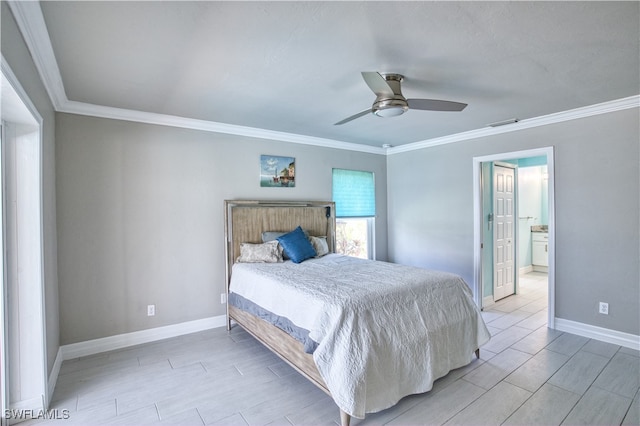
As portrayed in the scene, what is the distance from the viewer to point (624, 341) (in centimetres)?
329

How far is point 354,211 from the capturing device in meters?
5.26

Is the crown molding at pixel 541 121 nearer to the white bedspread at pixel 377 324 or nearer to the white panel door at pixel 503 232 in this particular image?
the white panel door at pixel 503 232

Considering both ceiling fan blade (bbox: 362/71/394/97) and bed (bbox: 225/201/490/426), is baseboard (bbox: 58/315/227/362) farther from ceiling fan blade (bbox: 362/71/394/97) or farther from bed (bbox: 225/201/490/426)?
ceiling fan blade (bbox: 362/71/394/97)

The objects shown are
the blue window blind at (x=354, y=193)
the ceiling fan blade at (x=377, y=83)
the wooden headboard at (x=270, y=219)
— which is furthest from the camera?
the blue window blind at (x=354, y=193)

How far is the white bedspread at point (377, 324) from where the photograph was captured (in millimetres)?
2072

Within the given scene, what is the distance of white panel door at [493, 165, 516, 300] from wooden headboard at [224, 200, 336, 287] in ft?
8.10

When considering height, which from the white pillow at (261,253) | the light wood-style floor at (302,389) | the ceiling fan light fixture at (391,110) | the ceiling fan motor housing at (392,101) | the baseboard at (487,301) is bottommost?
the light wood-style floor at (302,389)

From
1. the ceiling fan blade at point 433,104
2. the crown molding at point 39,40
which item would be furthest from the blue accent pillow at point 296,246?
the crown molding at point 39,40

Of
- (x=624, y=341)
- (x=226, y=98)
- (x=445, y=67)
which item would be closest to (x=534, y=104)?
(x=445, y=67)

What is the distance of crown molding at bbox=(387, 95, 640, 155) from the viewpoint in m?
3.23

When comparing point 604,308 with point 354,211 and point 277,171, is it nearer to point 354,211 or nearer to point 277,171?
point 354,211

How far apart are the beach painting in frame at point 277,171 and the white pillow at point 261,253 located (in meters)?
0.89

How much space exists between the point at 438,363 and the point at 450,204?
280 centimetres

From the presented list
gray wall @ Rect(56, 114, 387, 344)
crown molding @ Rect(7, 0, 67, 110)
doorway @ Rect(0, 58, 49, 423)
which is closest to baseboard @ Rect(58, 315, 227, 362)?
gray wall @ Rect(56, 114, 387, 344)
